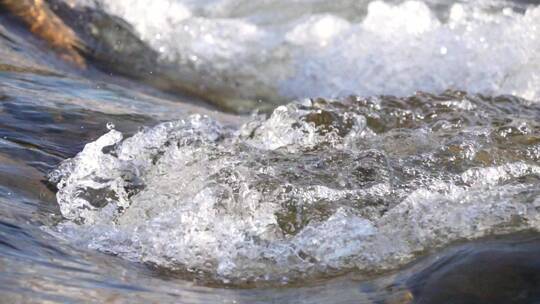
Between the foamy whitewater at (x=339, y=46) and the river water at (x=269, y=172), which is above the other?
the foamy whitewater at (x=339, y=46)

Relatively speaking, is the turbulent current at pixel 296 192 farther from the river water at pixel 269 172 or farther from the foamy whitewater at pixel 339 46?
the foamy whitewater at pixel 339 46

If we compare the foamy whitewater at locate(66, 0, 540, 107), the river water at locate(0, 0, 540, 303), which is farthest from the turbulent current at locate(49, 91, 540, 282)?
the foamy whitewater at locate(66, 0, 540, 107)

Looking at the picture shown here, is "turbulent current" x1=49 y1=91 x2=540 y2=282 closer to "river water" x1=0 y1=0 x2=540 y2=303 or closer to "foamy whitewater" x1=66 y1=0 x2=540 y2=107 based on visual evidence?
"river water" x1=0 y1=0 x2=540 y2=303

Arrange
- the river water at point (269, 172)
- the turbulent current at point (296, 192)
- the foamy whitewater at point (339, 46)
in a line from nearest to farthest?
1. the river water at point (269, 172)
2. the turbulent current at point (296, 192)
3. the foamy whitewater at point (339, 46)

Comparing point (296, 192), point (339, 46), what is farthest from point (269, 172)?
point (339, 46)

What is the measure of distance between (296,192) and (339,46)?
3360 mm

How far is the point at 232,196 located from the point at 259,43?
3.65m

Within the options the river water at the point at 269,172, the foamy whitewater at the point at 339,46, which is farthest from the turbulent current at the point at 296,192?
the foamy whitewater at the point at 339,46

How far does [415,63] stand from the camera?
6.26 meters

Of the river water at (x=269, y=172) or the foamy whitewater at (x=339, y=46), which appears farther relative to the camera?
the foamy whitewater at (x=339, y=46)

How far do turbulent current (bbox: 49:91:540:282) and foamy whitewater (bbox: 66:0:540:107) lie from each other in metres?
1.64

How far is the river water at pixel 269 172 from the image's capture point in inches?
101

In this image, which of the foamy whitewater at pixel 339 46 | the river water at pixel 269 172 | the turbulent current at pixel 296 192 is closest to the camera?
the river water at pixel 269 172

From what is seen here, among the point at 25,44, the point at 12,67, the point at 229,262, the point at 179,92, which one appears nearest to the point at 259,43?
the point at 179,92
